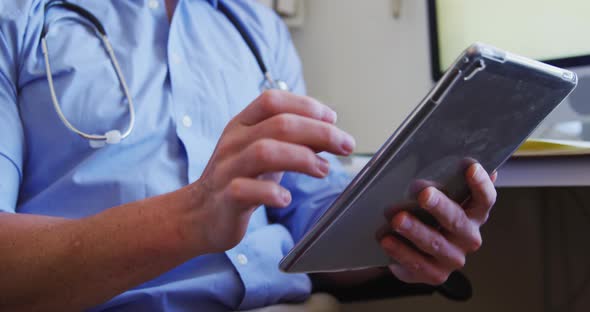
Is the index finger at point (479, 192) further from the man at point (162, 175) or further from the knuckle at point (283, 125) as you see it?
the knuckle at point (283, 125)

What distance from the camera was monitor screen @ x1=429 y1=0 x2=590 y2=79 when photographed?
30.1 inches

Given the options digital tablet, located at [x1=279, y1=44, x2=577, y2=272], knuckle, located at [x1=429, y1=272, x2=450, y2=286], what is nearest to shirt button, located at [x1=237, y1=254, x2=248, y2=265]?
digital tablet, located at [x1=279, y1=44, x2=577, y2=272]

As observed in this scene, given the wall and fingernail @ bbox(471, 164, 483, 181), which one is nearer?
fingernail @ bbox(471, 164, 483, 181)

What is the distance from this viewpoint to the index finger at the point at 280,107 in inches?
13.5

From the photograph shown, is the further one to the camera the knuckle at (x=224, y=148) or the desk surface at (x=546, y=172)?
the desk surface at (x=546, y=172)

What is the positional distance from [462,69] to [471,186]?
0.57 ft

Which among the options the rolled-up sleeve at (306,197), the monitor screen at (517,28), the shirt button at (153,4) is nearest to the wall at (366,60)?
the monitor screen at (517,28)

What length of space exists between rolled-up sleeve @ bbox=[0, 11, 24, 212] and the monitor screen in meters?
0.74

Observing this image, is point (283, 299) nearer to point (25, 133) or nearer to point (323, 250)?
point (323, 250)

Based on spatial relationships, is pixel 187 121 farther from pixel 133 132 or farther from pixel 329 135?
pixel 329 135

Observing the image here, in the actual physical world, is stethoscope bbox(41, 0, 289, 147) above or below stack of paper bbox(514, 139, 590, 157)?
above

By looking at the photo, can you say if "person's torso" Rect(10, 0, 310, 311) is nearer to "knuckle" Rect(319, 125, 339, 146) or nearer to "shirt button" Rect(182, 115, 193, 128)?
"shirt button" Rect(182, 115, 193, 128)

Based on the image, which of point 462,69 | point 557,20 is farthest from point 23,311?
point 557,20

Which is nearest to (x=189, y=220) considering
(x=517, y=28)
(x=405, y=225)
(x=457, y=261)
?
(x=405, y=225)
